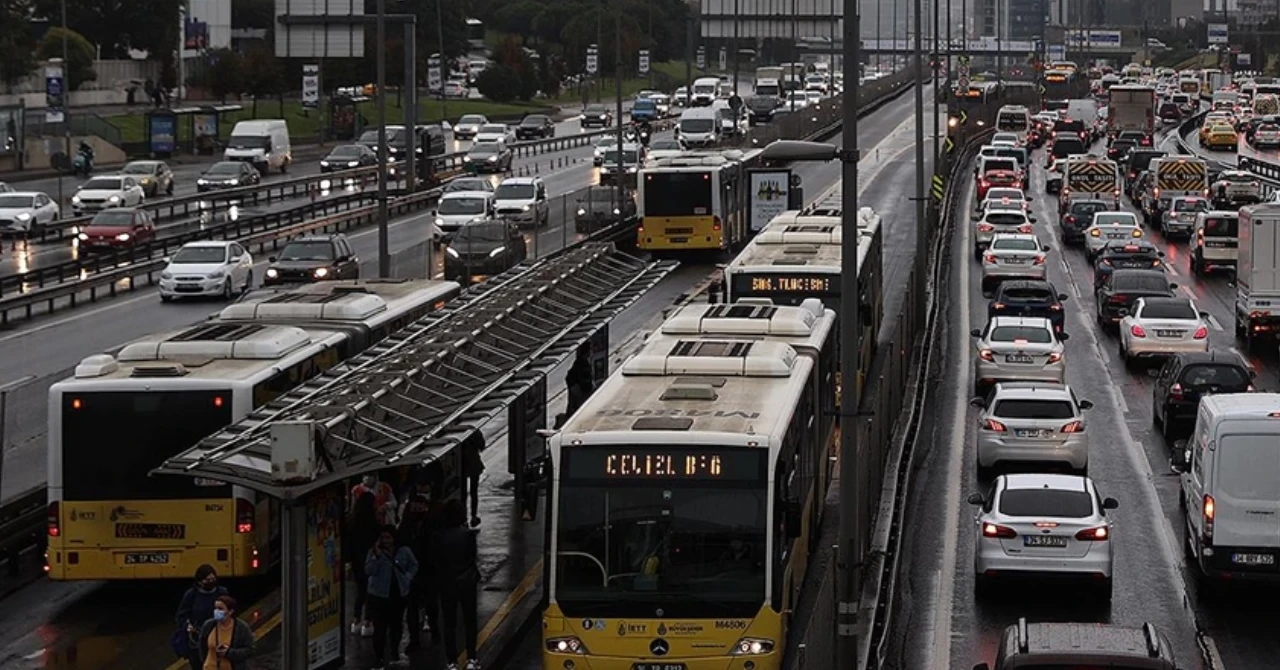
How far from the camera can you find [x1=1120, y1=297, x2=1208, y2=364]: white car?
137ft

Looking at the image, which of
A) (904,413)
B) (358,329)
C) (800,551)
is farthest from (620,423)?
(904,413)

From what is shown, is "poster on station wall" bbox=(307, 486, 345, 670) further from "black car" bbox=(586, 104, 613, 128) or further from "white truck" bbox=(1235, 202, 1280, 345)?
"black car" bbox=(586, 104, 613, 128)

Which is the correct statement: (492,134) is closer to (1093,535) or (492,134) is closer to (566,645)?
(1093,535)

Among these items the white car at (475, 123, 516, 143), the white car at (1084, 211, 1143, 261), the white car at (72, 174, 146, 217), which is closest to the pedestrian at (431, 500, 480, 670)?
the white car at (1084, 211, 1143, 261)

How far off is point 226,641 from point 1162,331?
27582mm

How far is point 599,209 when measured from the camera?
67.3m

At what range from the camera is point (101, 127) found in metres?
104

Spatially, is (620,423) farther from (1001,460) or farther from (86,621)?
(1001,460)

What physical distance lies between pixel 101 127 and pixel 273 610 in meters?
84.2

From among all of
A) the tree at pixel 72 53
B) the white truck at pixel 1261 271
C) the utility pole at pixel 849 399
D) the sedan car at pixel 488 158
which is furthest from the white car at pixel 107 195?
the utility pole at pixel 849 399

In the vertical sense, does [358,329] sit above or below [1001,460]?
above

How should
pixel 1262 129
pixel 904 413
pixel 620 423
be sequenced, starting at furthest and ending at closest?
pixel 1262 129
pixel 904 413
pixel 620 423

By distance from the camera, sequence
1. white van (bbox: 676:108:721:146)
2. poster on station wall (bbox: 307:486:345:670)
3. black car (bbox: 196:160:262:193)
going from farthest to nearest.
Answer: white van (bbox: 676:108:721:146)
black car (bbox: 196:160:262:193)
poster on station wall (bbox: 307:486:345:670)

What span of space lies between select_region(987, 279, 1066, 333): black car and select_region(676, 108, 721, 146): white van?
58366 mm
